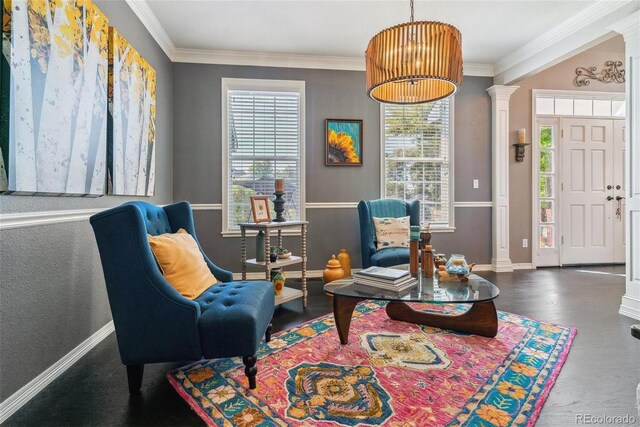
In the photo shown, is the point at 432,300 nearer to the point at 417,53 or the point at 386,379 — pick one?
the point at 386,379

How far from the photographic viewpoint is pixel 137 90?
278cm

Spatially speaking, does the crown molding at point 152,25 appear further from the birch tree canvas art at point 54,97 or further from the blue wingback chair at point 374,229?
the blue wingback chair at point 374,229

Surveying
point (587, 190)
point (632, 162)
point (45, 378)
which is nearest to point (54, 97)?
point (45, 378)

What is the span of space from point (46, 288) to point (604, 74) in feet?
21.0

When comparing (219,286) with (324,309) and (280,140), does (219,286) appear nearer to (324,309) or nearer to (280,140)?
(324,309)

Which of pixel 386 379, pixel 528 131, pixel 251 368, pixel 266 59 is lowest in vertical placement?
pixel 386 379

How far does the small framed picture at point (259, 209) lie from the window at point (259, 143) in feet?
2.68

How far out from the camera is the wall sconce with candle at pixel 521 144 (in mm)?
4375

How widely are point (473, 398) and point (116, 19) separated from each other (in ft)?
10.9

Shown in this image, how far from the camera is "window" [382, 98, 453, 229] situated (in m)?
4.29

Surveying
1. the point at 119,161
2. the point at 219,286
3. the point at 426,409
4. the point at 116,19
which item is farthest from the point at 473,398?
the point at 116,19

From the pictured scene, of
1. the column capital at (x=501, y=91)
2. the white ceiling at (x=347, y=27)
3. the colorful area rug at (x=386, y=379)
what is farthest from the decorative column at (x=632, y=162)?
the column capital at (x=501, y=91)

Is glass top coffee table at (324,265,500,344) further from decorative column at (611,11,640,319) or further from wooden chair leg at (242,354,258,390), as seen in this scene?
decorative column at (611,11,640,319)

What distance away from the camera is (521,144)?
4391mm
